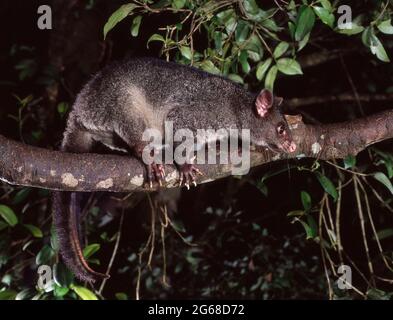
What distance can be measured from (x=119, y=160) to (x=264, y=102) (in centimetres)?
136

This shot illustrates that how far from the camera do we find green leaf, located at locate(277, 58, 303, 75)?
136 inches

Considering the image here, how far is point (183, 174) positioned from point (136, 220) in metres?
3.25

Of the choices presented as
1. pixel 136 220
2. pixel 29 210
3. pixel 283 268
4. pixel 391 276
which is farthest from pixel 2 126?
pixel 391 276

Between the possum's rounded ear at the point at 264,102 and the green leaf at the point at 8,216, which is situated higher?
the possum's rounded ear at the point at 264,102

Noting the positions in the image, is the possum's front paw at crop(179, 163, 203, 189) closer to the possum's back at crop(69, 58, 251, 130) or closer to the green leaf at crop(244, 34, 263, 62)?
the possum's back at crop(69, 58, 251, 130)

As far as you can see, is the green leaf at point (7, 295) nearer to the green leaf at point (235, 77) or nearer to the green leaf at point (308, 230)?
the green leaf at point (308, 230)

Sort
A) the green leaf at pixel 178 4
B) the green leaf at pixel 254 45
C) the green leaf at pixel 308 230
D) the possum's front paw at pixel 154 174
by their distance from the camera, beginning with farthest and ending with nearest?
the green leaf at pixel 254 45
the green leaf at pixel 308 230
the green leaf at pixel 178 4
the possum's front paw at pixel 154 174

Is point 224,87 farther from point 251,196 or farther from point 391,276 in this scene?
point 251,196

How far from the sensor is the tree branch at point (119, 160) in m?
2.62

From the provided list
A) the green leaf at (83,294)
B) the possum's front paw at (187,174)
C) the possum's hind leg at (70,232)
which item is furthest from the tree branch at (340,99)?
the green leaf at (83,294)

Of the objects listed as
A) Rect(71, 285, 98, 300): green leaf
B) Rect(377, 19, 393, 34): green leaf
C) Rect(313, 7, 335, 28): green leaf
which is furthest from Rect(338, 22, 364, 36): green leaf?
Rect(71, 285, 98, 300): green leaf

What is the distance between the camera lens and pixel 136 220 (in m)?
6.18

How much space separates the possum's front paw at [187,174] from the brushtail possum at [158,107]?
17.0 inches

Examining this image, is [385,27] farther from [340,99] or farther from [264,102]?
[340,99]
